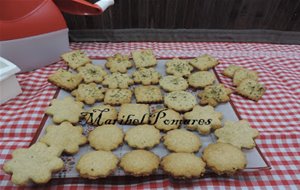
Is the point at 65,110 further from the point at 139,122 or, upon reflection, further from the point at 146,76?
the point at 146,76

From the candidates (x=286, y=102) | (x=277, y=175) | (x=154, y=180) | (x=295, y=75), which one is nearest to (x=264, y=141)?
(x=277, y=175)

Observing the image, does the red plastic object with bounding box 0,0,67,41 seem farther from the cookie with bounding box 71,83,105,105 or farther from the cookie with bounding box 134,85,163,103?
the cookie with bounding box 134,85,163,103

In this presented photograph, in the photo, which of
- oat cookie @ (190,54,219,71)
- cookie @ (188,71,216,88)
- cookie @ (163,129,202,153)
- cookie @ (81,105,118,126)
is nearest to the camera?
cookie @ (163,129,202,153)

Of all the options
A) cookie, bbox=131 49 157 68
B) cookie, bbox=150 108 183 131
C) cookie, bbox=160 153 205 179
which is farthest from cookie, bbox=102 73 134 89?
cookie, bbox=160 153 205 179

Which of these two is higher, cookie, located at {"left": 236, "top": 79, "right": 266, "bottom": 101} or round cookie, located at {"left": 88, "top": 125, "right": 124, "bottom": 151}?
round cookie, located at {"left": 88, "top": 125, "right": 124, "bottom": 151}

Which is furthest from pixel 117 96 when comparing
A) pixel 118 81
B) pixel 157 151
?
pixel 157 151

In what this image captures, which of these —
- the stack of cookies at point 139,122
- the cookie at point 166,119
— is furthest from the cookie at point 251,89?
the cookie at point 166,119
